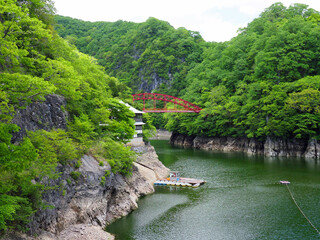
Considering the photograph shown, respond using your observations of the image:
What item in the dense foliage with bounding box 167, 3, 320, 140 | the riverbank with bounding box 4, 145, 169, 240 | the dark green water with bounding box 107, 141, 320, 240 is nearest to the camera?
the riverbank with bounding box 4, 145, 169, 240

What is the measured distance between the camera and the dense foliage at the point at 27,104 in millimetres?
13891

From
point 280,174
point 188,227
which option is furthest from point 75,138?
point 280,174

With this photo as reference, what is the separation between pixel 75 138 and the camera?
76.4ft

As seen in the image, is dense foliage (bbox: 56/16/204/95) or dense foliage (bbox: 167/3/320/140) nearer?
dense foliage (bbox: 167/3/320/140)

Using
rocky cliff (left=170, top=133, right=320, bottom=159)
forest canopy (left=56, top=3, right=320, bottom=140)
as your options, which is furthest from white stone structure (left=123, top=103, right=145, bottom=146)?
rocky cliff (left=170, top=133, right=320, bottom=159)

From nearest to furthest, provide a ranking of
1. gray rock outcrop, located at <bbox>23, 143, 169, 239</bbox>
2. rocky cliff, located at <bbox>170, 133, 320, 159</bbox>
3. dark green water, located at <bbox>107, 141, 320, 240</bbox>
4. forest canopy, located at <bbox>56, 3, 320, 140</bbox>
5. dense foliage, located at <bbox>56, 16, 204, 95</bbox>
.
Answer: gray rock outcrop, located at <bbox>23, 143, 169, 239</bbox> → dark green water, located at <bbox>107, 141, 320, 240</bbox> → rocky cliff, located at <bbox>170, 133, 320, 159</bbox> → forest canopy, located at <bbox>56, 3, 320, 140</bbox> → dense foliage, located at <bbox>56, 16, 204, 95</bbox>

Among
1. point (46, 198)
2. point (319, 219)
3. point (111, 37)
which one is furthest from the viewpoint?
point (111, 37)

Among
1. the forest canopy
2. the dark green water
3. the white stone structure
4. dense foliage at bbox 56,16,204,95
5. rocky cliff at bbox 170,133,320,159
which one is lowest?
the dark green water

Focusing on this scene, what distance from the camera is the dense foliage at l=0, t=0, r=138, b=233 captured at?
13891 mm

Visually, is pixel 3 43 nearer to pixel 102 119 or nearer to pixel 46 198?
pixel 46 198

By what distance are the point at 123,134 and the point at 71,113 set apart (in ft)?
22.3

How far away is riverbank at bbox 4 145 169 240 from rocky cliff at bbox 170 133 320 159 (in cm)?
3382

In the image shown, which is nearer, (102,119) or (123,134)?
(102,119)

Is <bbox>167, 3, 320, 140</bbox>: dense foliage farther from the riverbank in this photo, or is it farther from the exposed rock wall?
the exposed rock wall
